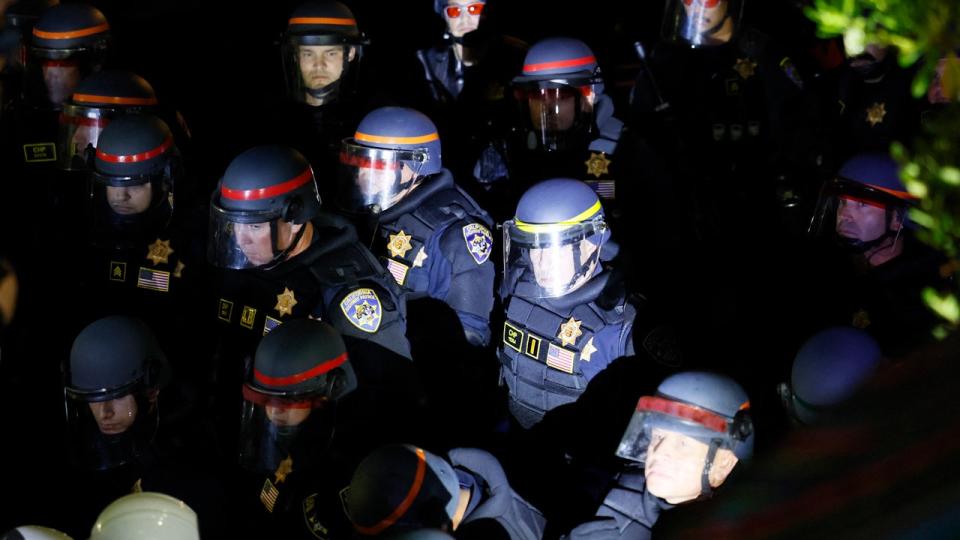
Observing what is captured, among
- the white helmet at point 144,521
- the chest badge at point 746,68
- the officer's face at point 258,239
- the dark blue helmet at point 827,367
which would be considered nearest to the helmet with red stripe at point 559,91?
the chest badge at point 746,68

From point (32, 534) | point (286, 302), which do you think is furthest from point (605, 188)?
point (32, 534)

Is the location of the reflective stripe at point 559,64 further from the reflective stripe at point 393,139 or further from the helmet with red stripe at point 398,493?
the helmet with red stripe at point 398,493

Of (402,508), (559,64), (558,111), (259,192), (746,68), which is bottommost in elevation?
(402,508)

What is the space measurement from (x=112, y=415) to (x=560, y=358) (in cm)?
225

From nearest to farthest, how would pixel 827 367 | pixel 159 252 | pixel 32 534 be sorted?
1. pixel 32 534
2. pixel 827 367
3. pixel 159 252

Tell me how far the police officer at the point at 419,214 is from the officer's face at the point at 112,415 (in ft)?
5.27

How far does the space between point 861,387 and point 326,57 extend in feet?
19.7

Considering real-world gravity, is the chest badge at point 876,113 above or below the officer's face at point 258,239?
above


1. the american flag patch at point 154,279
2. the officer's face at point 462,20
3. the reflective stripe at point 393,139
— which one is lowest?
the american flag patch at point 154,279

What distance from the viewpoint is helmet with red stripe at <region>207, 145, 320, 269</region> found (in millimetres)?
5559

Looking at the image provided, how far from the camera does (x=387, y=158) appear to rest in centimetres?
617

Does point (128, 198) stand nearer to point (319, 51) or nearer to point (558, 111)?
point (319, 51)

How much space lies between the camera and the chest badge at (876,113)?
6.73 metres

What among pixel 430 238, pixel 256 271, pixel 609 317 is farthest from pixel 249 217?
pixel 609 317
